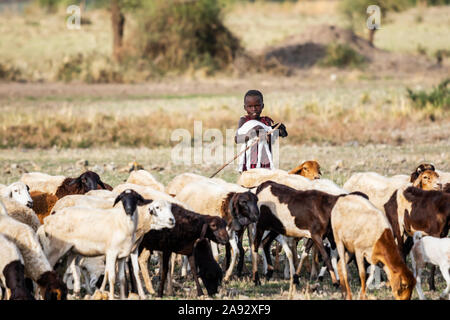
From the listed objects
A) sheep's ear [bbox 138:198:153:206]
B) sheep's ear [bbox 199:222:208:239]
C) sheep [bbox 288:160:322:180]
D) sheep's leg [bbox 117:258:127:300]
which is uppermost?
sheep [bbox 288:160:322:180]

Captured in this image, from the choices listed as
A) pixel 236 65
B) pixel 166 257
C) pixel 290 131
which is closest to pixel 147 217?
pixel 166 257

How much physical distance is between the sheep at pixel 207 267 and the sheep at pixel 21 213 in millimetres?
2055

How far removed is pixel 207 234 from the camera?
9.19 m

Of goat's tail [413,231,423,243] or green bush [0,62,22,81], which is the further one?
green bush [0,62,22,81]

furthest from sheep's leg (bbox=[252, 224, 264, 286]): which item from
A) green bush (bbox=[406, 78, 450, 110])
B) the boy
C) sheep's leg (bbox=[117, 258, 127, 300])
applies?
green bush (bbox=[406, 78, 450, 110])

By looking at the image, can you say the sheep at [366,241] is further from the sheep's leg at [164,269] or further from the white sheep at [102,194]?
the white sheep at [102,194]

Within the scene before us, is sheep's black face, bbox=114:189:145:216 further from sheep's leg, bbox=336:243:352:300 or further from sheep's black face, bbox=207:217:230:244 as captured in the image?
sheep's leg, bbox=336:243:352:300

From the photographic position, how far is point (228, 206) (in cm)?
1006

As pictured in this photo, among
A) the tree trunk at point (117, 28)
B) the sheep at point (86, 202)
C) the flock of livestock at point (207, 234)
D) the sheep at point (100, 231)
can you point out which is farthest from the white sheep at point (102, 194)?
the tree trunk at point (117, 28)

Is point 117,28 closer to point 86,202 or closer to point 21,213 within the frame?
point 21,213

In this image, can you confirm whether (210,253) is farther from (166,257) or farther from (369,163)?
(369,163)

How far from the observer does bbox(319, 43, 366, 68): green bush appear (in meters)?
43.1

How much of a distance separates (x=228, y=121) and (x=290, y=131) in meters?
2.09

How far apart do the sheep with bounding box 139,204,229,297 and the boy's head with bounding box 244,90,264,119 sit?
3.29m
